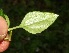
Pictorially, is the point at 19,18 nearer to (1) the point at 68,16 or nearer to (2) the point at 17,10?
(2) the point at 17,10

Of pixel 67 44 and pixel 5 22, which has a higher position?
pixel 5 22

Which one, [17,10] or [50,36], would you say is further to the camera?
[17,10]

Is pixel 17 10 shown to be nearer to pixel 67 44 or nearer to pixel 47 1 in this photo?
pixel 47 1

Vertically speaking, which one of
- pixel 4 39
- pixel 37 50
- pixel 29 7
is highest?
pixel 29 7

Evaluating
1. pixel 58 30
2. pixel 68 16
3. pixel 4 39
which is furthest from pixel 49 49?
pixel 4 39

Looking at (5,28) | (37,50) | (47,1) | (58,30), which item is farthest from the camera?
(47,1)

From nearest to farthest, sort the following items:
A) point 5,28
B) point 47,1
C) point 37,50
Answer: point 5,28 → point 37,50 → point 47,1
